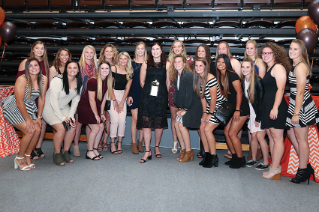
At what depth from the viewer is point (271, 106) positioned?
117 inches

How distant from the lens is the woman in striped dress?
3248mm

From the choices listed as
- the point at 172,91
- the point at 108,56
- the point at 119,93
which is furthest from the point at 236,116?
the point at 108,56

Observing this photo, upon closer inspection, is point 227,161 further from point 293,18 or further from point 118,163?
point 293,18

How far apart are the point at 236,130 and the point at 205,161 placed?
Answer: 56cm

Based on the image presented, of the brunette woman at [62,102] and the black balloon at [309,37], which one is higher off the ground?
the black balloon at [309,37]

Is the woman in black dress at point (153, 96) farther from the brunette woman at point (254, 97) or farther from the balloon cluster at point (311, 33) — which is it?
the balloon cluster at point (311, 33)

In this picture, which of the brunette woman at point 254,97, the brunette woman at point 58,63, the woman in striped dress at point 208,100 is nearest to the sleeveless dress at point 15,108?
the brunette woman at point 58,63

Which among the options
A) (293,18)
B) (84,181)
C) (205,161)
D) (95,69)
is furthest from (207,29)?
(84,181)

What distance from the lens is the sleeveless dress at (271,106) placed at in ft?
9.64

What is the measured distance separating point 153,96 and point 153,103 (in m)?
0.10

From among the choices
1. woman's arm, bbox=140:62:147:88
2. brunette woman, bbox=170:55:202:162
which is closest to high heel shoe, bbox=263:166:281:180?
brunette woman, bbox=170:55:202:162

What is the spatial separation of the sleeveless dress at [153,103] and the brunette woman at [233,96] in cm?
77

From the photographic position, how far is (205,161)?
3482 mm

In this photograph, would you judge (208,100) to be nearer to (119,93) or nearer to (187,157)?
(187,157)
